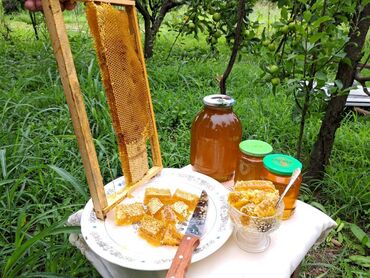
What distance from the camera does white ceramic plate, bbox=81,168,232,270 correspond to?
798mm

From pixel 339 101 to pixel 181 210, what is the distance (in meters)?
1.33

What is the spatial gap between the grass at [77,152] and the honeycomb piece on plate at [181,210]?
347mm

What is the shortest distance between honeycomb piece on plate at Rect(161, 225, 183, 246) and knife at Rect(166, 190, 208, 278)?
0.09ft

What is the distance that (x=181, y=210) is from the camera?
95cm

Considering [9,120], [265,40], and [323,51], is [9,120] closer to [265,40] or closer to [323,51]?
[265,40]

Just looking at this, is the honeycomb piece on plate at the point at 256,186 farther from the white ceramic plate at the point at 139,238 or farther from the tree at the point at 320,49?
the tree at the point at 320,49

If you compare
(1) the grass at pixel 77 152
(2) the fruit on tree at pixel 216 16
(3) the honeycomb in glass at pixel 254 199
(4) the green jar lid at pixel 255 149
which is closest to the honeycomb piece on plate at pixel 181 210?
(3) the honeycomb in glass at pixel 254 199

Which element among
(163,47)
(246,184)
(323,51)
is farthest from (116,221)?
(163,47)

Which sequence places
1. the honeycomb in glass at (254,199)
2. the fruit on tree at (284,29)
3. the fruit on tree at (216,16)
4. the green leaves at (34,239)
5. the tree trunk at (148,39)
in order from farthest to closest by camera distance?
the tree trunk at (148,39) → the fruit on tree at (216,16) → the fruit on tree at (284,29) → the green leaves at (34,239) → the honeycomb in glass at (254,199)

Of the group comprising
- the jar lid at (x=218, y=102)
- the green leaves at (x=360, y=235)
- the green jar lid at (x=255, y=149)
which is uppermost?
the jar lid at (x=218, y=102)

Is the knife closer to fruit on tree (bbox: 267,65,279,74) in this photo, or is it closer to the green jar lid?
the green jar lid

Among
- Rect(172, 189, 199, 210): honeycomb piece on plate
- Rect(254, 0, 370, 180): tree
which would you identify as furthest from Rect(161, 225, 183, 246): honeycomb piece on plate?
Rect(254, 0, 370, 180): tree

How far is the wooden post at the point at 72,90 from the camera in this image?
750mm

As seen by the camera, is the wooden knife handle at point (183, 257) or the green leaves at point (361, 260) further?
the green leaves at point (361, 260)
